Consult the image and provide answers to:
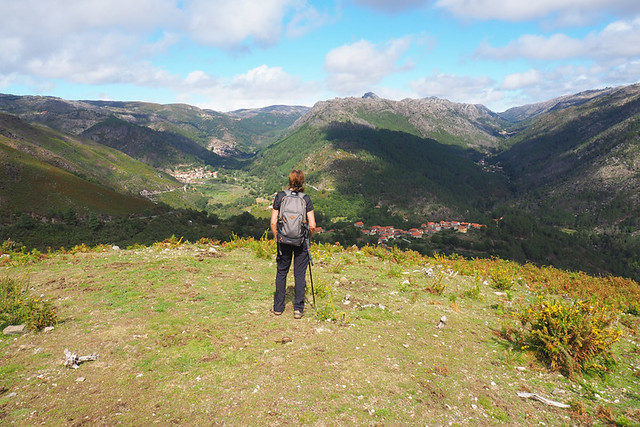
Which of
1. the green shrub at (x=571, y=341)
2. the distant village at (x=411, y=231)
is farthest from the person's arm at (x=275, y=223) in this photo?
the distant village at (x=411, y=231)

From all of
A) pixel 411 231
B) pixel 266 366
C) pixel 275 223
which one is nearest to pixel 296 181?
pixel 275 223

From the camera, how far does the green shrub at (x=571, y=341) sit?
5.73 meters

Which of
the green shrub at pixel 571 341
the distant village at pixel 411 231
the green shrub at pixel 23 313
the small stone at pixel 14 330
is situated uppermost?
the green shrub at pixel 23 313

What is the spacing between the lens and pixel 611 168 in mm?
169625

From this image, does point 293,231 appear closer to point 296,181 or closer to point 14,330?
point 296,181

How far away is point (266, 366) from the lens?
5215mm

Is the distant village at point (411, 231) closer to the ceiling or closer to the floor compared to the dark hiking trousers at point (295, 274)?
closer to the floor

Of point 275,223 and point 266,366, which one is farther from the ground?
point 275,223

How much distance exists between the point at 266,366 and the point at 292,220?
3120 mm

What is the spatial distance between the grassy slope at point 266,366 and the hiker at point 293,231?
2.21 feet

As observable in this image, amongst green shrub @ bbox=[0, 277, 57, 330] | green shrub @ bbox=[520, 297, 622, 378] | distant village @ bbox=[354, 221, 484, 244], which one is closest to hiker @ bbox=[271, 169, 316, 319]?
green shrub @ bbox=[0, 277, 57, 330]

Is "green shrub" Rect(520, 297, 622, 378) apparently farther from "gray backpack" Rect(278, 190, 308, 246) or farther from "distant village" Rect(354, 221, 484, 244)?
"distant village" Rect(354, 221, 484, 244)

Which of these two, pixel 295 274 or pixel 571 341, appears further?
pixel 295 274

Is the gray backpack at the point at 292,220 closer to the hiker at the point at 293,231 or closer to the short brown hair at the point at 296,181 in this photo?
the hiker at the point at 293,231
